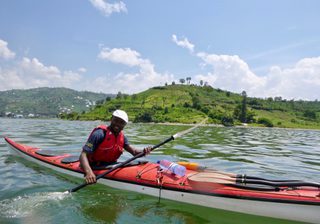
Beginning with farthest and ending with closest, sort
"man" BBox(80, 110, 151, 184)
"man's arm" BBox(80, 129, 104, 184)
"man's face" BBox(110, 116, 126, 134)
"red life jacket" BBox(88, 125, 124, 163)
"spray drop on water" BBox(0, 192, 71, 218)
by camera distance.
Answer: "red life jacket" BBox(88, 125, 124, 163) < "man's face" BBox(110, 116, 126, 134) < "man" BBox(80, 110, 151, 184) < "man's arm" BBox(80, 129, 104, 184) < "spray drop on water" BBox(0, 192, 71, 218)

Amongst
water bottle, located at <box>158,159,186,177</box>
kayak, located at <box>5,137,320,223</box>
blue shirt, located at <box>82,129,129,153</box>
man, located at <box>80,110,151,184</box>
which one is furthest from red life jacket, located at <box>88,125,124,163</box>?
water bottle, located at <box>158,159,186,177</box>

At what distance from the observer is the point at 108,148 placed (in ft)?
25.0

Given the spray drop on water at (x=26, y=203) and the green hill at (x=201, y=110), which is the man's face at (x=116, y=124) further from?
the green hill at (x=201, y=110)

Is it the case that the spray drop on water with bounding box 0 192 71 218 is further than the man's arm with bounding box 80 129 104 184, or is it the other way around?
the man's arm with bounding box 80 129 104 184

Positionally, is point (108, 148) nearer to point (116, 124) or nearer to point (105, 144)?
point (105, 144)

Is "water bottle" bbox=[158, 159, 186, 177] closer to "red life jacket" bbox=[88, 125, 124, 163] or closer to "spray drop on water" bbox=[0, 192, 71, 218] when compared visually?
"red life jacket" bbox=[88, 125, 124, 163]

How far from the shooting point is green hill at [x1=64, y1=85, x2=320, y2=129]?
100125 mm

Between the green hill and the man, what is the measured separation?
273ft

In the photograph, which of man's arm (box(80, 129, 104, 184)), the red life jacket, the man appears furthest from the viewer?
the red life jacket

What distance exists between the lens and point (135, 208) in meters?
6.78

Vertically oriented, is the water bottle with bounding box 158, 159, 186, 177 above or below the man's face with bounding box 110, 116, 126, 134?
below

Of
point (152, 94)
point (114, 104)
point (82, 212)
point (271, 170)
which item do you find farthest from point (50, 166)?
point (152, 94)

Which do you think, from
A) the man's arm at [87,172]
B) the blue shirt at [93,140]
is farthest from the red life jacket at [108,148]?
the man's arm at [87,172]

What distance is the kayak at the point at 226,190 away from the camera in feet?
18.0
